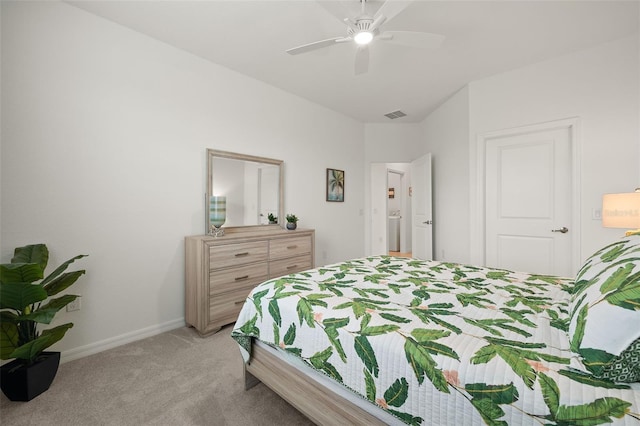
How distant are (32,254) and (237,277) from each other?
4.72 ft

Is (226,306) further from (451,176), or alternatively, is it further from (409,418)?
(451,176)

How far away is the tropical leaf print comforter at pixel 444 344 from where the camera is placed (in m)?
0.77

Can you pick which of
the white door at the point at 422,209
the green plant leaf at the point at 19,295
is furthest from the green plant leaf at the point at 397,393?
the white door at the point at 422,209

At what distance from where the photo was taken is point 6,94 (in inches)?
73.2

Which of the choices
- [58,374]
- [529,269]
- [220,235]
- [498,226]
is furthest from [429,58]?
[58,374]

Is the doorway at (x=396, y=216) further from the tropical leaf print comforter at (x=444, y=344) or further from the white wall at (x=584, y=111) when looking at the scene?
the tropical leaf print comforter at (x=444, y=344)

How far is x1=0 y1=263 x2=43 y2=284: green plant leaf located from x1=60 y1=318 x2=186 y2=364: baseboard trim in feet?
2.92

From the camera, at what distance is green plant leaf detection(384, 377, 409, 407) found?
98 cm

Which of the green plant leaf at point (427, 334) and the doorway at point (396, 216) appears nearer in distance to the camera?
the green plant leaf at point (427, 334)

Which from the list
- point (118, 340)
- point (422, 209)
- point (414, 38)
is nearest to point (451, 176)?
point (422, 209)

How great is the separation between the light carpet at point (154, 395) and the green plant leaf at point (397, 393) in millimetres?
733

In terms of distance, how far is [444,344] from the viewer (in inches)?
38.3

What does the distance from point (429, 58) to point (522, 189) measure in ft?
6.03

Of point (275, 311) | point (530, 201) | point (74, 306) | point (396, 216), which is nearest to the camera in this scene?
point (275, 311)
